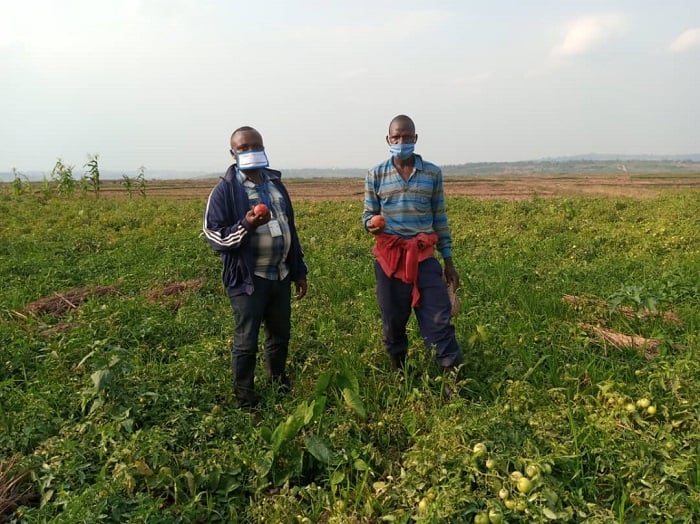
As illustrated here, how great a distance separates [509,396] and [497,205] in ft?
33.1

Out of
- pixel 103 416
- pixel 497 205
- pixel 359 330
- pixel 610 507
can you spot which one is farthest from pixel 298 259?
pixel 497 205

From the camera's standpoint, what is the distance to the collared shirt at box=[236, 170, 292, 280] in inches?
125

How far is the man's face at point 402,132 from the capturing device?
3.24 metres

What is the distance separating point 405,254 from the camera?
3.30 meters

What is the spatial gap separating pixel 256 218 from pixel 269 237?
28 cm

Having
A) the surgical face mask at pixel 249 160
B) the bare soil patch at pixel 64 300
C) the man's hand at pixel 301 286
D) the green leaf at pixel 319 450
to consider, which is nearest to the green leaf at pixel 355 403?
the green leaf at pixel 319 450

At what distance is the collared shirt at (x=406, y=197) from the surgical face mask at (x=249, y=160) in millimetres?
758

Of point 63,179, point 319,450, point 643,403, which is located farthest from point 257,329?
point 63,179

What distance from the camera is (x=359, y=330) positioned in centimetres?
458

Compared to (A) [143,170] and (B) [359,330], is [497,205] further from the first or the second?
(A) [143,170]

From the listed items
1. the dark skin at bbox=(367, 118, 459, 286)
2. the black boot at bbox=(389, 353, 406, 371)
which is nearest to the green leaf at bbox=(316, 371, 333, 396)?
the black boot at bbox=(389, 353, 406, 371)

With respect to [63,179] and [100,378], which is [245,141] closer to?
[100,378]

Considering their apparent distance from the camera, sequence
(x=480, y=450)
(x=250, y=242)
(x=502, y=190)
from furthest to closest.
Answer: (x=502, y=190) → (x=250, y=242) → (x=480, y=450)

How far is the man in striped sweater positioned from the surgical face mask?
758mm
